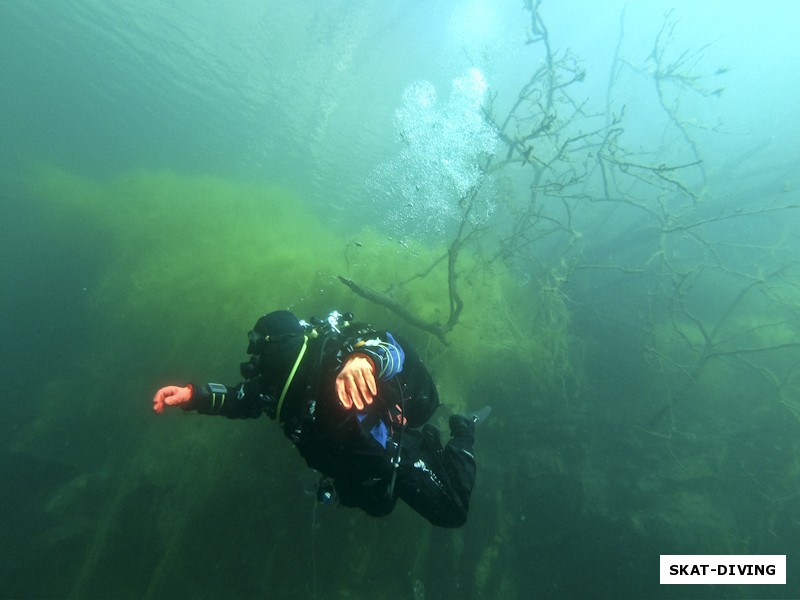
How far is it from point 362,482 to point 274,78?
28506mm

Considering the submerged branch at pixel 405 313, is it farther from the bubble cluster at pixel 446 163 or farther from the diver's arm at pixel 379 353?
the bubble cluster at pixel 446 163

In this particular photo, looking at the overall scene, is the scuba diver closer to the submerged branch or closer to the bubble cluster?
the submerged branch

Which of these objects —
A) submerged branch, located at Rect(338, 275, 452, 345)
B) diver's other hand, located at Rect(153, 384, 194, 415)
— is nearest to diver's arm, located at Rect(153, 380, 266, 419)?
diver's other hand, located at Rect(153, 384, 194, 415)

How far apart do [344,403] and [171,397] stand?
1.48 m

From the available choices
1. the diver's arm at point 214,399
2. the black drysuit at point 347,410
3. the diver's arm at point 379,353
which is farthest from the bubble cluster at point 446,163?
the diver's arm at point 214,399

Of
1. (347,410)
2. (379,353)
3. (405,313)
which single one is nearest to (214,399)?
(347,410)

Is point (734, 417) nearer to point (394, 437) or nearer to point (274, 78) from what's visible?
point (394, 437)

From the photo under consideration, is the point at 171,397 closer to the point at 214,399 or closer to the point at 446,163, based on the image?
the point at 214,399

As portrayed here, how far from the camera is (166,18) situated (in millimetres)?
19234

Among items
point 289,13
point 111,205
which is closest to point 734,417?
point 111,205

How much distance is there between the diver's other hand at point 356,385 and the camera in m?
2.21

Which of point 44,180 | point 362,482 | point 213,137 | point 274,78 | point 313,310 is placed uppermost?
point 213,137

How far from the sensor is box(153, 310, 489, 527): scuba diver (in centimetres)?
254

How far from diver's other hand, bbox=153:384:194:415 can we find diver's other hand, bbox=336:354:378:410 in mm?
1409
